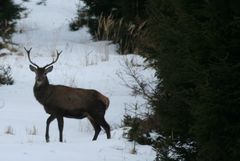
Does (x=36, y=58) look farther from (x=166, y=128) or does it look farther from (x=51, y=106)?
(x=166, y=128)

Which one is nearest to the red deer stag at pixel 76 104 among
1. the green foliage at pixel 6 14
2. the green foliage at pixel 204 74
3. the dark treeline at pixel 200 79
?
the dark treeline at pixel 200 79

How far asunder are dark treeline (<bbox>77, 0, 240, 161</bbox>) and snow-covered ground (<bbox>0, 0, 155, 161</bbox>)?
168cm

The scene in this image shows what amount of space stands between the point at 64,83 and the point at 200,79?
34.5 feet

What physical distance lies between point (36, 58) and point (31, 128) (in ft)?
21.7

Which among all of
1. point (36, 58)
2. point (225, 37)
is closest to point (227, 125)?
point (225, 37)

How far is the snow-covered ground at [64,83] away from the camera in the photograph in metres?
8.23

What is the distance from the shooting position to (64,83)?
15.9 m

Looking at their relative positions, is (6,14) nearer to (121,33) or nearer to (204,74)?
(121,33)

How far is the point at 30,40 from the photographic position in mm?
21531

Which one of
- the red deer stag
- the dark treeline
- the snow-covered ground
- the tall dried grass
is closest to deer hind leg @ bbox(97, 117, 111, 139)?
the red deer stag

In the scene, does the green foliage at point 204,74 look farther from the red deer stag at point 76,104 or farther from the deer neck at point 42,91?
the deer neck at point 42,91

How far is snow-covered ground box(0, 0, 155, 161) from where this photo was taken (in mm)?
8227

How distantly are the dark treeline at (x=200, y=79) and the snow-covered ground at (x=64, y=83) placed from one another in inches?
66.1

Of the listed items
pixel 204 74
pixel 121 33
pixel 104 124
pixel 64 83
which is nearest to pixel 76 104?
pixel 104 124
